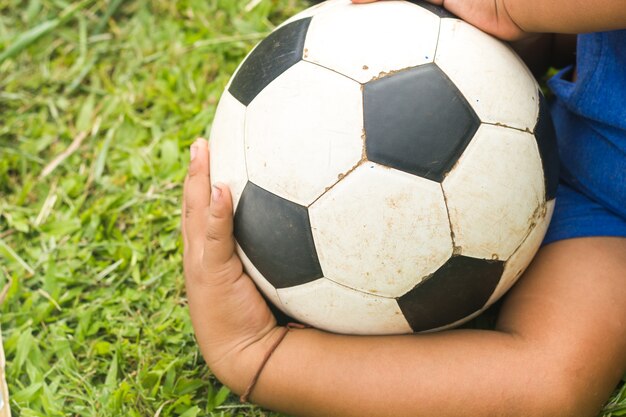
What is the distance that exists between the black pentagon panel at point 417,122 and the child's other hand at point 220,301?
38 centimetres

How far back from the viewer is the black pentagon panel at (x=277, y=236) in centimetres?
125

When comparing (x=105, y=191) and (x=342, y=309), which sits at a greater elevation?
(x=342, y=309)

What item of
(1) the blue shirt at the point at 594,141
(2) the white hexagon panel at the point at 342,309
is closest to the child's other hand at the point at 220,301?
(2) the white hexagon panel at the point at 342,309

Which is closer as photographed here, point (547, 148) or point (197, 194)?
point (547, 148)

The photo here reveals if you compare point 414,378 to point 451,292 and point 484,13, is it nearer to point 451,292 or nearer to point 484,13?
point 451,292

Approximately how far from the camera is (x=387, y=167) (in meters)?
1.20

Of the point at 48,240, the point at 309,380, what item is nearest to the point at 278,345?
the point at 309,380

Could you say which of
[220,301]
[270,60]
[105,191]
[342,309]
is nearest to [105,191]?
[105,191]

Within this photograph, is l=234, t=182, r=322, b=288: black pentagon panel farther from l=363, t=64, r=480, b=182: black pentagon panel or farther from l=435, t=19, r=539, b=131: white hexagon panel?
l=435, t=19, r=539, b=131: white hexagon panel

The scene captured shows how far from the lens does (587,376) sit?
1.39m

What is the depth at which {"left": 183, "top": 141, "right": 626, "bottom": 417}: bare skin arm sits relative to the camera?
138 cm

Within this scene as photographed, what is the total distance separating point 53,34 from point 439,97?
1670mm

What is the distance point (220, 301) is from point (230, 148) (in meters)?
0.32

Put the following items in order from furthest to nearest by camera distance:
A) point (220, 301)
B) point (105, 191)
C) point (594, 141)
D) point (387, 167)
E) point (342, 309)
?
point (105, 191) < point (594, 141) < point (220, 301) < point (342, 309) < point (387, 167)
